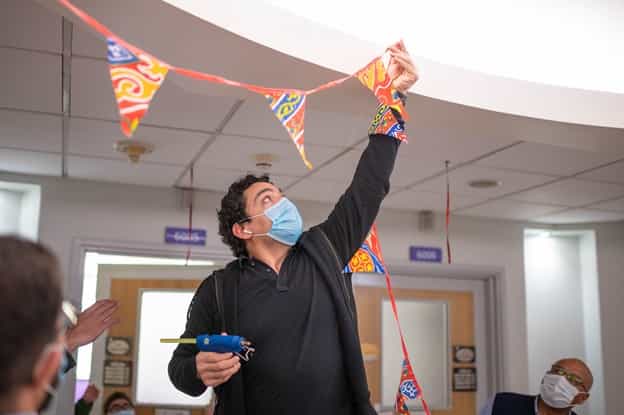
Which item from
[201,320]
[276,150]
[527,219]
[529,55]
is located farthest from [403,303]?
[201,320]

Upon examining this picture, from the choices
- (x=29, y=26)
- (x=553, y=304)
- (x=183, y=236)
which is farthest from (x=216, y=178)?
(x=553, y=304)

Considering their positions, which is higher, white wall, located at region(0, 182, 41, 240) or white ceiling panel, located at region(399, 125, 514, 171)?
white ceiling panel, located at region(399, 125, 514, 171)

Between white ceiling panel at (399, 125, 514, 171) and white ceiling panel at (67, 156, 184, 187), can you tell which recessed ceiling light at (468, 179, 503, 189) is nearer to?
white ceiling panel at (399, 125, 514, 171)

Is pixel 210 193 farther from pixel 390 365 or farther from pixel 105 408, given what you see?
pixel 390 365

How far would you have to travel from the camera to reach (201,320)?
1539mm

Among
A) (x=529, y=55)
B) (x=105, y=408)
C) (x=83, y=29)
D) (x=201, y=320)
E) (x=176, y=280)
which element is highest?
(x=529, y=55)

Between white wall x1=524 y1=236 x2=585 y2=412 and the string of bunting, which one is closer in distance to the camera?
the string of bunting

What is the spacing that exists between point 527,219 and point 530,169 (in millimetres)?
1578

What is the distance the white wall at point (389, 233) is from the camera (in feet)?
12.6

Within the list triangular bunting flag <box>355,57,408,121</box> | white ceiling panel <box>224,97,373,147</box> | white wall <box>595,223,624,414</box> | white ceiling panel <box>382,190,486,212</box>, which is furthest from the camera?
white wall <box>595,223,624,414</box>

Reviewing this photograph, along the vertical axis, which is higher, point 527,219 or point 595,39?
point 595,39

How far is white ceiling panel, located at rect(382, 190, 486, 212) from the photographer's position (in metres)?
4.15

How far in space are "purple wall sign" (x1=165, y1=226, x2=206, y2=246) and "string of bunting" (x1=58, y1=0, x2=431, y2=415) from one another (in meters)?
2.27

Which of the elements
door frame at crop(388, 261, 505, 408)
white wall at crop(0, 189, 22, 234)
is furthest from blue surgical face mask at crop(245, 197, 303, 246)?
white wall at crop(0, 189, 22, 234)
